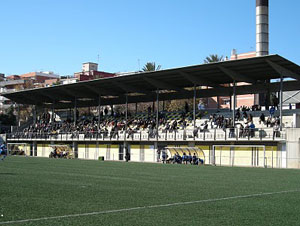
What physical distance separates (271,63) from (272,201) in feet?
93.2

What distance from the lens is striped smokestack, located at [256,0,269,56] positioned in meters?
60.2

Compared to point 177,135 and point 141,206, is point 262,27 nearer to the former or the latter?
point 177,135

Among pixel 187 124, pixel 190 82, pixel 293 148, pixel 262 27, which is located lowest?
pixel 293 148

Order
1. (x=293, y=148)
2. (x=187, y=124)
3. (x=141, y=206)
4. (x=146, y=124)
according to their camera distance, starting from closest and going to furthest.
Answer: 1. (x=141, y=206)
2. (x=293, y=148)
3. (x=187, y=124)
4. (x=146, y=124)

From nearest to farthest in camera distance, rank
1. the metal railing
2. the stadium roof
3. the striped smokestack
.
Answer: the metal railing < the stadium roof < the striped smokestack

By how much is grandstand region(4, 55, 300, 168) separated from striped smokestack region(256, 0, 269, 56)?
12.1 metres

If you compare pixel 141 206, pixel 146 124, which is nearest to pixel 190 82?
pixel 146 124

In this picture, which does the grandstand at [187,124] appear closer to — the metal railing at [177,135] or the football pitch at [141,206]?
the metal railing at [177,135]

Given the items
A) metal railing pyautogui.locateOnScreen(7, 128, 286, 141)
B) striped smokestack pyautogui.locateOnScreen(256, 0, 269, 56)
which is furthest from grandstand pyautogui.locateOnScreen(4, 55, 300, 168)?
striped smokestack pyautogui.locateOnScreen(256, 0, 269, 56)

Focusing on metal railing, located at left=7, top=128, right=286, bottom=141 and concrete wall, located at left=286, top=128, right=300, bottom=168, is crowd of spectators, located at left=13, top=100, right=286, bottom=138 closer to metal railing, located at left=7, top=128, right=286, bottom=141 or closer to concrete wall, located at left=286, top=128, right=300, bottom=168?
metal railing, located at left=7, top=128, right=286, bottom=141

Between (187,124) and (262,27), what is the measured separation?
18.5 meters

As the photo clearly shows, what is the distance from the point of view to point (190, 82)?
50438mm

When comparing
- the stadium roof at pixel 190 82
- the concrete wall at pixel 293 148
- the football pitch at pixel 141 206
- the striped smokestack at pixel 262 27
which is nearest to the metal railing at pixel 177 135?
the concrete wall at pixel 293 148

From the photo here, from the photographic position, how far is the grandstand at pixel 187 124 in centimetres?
4041
